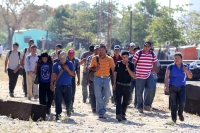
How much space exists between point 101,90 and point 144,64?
1.74 metres

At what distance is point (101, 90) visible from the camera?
43.3 feet

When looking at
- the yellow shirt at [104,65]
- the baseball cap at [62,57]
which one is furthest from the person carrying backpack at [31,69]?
the baseball cap at [62,57]

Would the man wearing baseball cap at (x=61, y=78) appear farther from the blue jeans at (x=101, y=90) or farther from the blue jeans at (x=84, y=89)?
the blue jeans at (x=84, y=89)

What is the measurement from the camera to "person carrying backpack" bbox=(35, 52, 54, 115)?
13.2 metres

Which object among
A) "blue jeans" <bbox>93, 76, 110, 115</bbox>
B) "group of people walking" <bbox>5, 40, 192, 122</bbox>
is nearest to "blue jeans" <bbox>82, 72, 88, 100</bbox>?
"group of people walking" <bbox>5, 40, 192, 122</bbox>

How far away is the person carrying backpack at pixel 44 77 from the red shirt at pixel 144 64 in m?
2.36

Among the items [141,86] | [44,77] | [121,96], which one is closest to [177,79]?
[121,96]

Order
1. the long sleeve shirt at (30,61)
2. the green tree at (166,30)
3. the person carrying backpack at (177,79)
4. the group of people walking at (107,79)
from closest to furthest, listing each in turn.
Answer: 1. the person carrying backpack at (177,79)
2. the group of people walking at (107,79)
3. the long sleeve shirt at (30,61)
4. the green tree at (166,30)

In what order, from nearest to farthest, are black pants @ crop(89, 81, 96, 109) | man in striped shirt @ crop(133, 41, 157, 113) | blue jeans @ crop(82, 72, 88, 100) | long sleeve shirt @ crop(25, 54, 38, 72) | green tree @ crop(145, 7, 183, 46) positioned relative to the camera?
man in striped shirt @ crop(133, 41, 157, 113), black pants @ crop(89, 81, 96, 109), long sleeve shirt @ crop(25, 54, 38, 72), blue jeans @ crop(82, 72, 88, 100), green tree @ crop(145, 7, 183, 46)

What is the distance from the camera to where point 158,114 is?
14773 millimetres

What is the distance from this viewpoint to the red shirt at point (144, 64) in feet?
47.1

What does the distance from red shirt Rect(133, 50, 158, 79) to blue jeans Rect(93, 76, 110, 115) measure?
59.7 inches

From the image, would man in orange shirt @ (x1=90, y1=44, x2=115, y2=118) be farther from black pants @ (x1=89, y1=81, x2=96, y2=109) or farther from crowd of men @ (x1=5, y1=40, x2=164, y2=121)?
black pants @ (x1=89, y1=81, x2=96, y2=109)

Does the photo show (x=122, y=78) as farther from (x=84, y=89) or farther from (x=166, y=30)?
(x=166, y=30)
